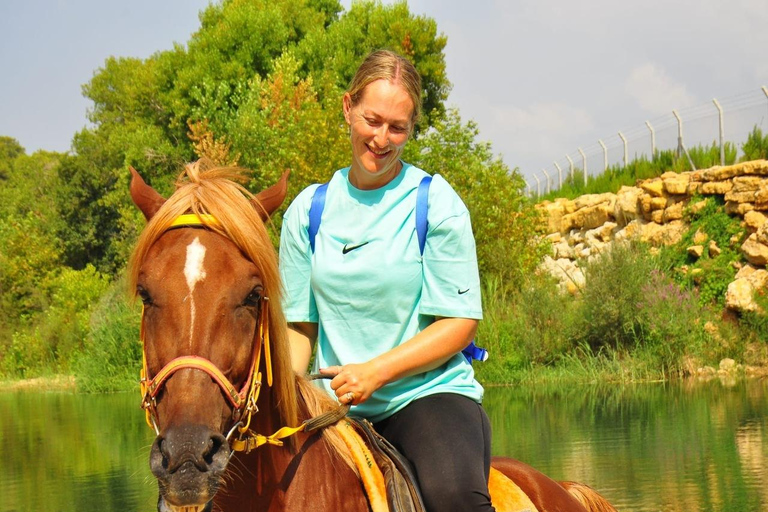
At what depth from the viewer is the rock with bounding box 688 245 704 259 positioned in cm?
2511

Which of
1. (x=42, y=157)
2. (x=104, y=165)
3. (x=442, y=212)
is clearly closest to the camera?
(x=442, y=212)

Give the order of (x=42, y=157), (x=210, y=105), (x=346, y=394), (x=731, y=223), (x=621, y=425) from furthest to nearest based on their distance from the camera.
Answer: (x=42, y=157)
(x=210, y=105)
(x=731, y=223)
(x=621, y=425)
(x=346, y=394)

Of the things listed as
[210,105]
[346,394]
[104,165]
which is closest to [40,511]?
[346,394]

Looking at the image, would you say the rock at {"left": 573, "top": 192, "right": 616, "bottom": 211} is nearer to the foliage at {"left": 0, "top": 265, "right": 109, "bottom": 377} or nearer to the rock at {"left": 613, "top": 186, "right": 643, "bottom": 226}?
the rock at {"left": 613, "top": 186, "right": 643, "bottom": 226}

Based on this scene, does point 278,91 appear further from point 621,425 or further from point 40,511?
point 40,511

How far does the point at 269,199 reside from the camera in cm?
316

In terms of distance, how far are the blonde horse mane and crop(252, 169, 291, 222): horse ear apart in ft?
0.10

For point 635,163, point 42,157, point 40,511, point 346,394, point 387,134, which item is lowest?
point 40,511

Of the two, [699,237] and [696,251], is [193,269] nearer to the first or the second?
[696,251]

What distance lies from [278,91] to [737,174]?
46.3 ft

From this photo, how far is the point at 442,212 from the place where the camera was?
3.54 m

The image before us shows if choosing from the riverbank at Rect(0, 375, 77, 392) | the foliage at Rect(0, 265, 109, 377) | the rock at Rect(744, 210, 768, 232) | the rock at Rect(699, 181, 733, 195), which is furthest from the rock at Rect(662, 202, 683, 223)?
the foliage at Rect(0, 265, 109, 377)

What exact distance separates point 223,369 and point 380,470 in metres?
0.82

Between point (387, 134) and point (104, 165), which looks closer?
point (387, 134)
